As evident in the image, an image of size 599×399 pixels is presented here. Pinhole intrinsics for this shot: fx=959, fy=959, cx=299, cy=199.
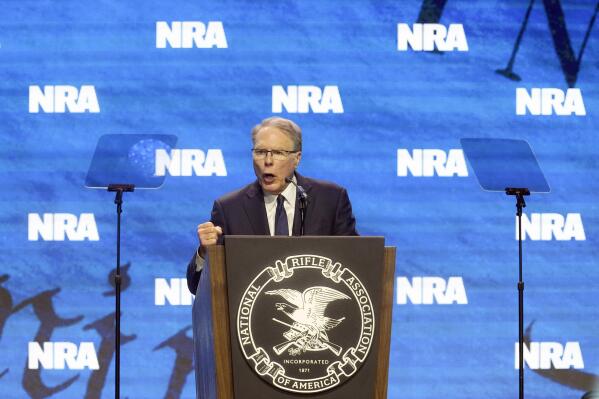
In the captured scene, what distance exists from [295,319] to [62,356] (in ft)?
9.07

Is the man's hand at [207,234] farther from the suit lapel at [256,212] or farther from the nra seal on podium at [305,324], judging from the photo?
the suit lapel at [256,212]

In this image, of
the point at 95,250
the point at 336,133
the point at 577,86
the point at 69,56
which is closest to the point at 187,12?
the point at 69,56

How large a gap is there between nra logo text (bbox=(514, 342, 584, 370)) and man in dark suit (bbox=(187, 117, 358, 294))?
1919 millimetres

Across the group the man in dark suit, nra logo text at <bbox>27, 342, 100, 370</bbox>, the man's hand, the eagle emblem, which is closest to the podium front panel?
the eagle emblem

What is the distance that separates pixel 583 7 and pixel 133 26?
2398 mm

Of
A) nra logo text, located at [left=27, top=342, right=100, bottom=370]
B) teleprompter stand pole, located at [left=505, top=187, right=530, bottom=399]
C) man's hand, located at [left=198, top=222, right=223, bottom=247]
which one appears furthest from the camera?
nra logo text, located at [left=27, top=342, right=100, bottom=370]

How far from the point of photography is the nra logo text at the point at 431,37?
504cm

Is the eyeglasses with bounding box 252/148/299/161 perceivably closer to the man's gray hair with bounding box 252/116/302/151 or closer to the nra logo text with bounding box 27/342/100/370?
the man's gray hair with bounding box 252/116/302/151

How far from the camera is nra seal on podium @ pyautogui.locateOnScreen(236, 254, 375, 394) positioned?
8.06 ft

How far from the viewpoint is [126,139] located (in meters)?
4.61

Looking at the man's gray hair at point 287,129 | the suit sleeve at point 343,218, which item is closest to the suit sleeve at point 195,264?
the man's gray hair at point 287,129

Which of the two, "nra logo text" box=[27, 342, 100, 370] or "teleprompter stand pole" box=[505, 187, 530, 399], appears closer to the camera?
"teleprompter stand pole" box=[505, 187, 530, 399]

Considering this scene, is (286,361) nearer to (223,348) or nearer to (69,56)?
(223,348)

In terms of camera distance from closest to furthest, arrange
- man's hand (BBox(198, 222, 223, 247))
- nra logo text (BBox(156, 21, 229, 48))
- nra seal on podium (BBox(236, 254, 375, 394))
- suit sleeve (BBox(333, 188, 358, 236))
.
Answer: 1. nra seal on podium (BBox(236, 254, 375, 394))
2. man's hand (BBox(198, 222, 223, 247))
3. suit sleeve (BBox(333, 188, 358, 236))
4. nra logo text (BBox(156, 21, 229, 48))
